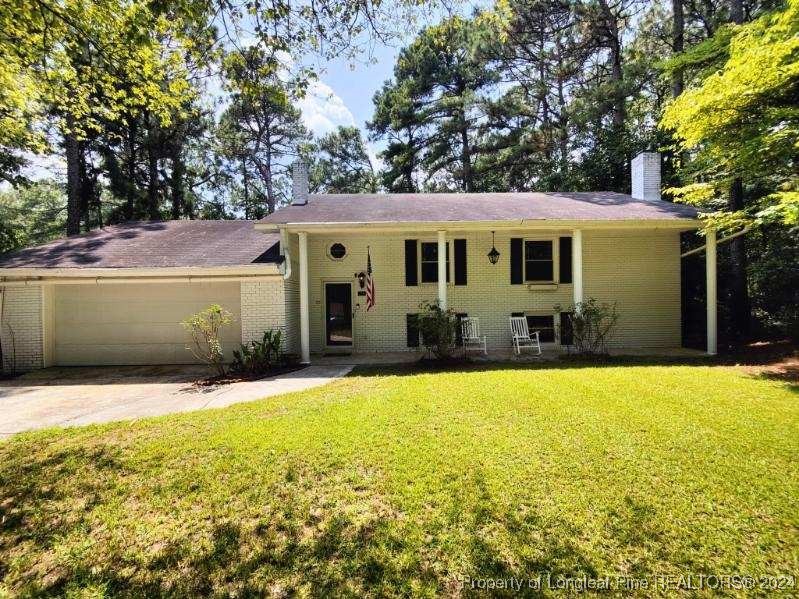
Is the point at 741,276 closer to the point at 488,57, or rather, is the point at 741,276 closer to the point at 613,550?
the point at 613,550

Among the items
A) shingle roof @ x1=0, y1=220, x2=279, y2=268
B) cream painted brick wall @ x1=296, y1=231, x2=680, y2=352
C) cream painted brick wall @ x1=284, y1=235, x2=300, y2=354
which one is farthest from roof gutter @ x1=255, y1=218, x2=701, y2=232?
cream painted brick wall @ x1=296, y1=231, x2=680, y2=352

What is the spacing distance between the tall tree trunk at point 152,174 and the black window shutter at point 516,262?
1917 centimetres

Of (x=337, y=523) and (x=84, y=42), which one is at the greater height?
(x=84, y=42)

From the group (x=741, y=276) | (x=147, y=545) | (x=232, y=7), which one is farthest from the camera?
(x=741, y=276)

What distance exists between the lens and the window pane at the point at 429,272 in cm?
1066

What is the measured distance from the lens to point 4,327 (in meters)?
8.59

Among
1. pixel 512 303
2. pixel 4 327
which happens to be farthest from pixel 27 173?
pixel 512 303

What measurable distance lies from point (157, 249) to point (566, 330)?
36.4 ft

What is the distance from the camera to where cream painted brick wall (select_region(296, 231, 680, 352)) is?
10.6 metres

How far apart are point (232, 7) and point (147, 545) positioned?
557 centimetres

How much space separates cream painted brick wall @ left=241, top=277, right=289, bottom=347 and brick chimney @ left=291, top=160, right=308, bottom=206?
12.7 ft

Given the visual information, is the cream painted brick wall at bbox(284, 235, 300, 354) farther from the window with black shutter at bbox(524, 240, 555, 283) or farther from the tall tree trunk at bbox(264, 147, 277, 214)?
the tall tree trunk at bbox(264, 147, 277, 214)

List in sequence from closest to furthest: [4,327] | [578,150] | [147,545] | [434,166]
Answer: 1. [147,545]
2. [4,327]
3. [578,150]
4. [434,166]

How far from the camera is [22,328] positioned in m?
8.65
